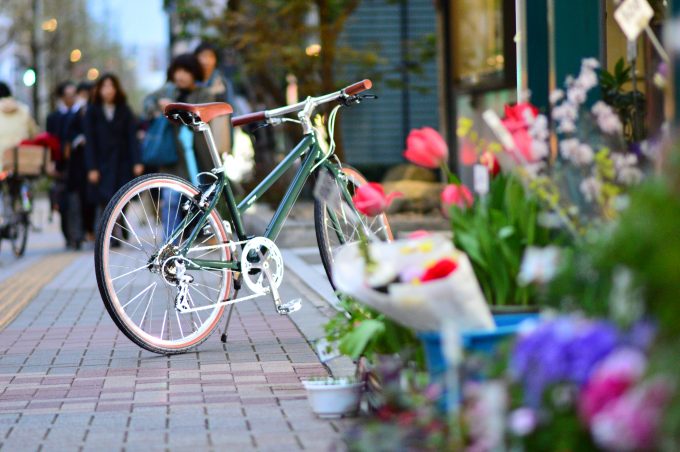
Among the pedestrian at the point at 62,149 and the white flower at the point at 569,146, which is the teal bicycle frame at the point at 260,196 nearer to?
the white flower at the point at 569,146

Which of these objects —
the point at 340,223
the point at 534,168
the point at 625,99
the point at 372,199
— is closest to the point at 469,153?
the point at 372,199

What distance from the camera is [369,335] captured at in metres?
4.76

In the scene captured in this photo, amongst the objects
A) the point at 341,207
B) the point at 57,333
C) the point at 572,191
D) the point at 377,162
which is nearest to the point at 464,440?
the point at 572,191

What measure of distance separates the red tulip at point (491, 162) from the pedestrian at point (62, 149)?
11.6m

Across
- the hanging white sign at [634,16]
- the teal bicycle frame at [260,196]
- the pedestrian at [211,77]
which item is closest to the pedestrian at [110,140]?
the pedestrian at [211,77]

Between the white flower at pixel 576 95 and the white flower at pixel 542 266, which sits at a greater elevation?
the white flower at pixel 576 95

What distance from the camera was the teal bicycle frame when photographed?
6.64m

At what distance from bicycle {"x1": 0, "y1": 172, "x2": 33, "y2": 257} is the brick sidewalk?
6.51 m

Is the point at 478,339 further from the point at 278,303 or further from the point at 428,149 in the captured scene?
the point at 278,303

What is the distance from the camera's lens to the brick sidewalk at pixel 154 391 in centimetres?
484

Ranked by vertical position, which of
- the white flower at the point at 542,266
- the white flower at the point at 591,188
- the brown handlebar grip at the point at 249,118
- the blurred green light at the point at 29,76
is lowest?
the blurred green light at the point at 29,76

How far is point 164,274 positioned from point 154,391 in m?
0.87

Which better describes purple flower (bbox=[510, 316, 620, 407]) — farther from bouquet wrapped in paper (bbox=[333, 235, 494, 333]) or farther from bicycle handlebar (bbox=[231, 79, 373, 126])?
bicycle handlebar (bbox=[231, 79, 373, 126])

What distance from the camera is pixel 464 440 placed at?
3.33 m
